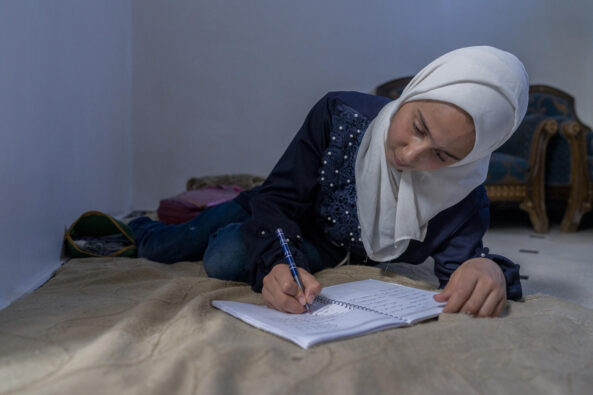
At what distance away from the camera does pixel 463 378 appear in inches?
31.3

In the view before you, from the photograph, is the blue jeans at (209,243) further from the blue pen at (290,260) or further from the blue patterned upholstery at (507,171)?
the blue patterned upholstery at (507,171)

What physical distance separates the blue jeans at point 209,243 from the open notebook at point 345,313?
0.35 metres

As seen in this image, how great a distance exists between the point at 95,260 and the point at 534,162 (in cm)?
270

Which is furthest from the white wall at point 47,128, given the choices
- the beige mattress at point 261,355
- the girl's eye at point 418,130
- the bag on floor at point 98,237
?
the girl's eye at point 418,130

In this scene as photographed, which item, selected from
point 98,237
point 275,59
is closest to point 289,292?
point 98,237

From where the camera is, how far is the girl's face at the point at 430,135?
1069 millimetres

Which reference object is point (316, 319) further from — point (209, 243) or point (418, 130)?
point (209, 243)

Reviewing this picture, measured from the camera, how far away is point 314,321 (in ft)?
3.16

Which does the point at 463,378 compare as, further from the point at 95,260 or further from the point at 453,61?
the point at 95,260

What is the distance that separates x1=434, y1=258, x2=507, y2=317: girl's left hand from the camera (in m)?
1.06

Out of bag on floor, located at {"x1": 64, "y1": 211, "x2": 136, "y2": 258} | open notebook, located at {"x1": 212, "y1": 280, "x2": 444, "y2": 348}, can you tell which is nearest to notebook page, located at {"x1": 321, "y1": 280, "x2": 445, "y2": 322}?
open notebook, located at {"x1": 212, "y1": 280, "x2": 444, "y2": 348}

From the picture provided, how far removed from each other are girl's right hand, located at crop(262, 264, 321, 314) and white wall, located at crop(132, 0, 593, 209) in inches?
120

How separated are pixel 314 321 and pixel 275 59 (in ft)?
10.9

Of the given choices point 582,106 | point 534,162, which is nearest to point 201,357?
point 534,162
